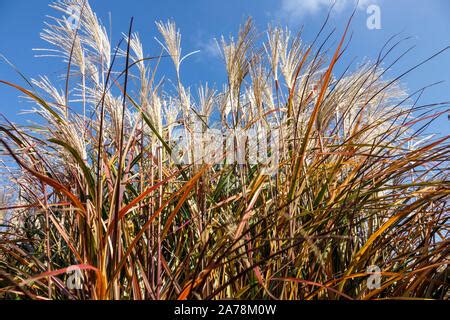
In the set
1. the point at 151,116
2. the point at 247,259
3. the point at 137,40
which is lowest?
the point at 247,259

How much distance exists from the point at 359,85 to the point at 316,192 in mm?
544

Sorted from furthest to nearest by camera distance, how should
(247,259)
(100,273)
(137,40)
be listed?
(137,40)
(247,259)
(100,273)

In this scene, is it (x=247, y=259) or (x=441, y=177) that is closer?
(x=247, y=259)

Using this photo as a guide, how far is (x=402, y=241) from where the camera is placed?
5.06 ft

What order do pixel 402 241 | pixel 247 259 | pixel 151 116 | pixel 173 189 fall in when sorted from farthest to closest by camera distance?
pixel 173 189, pixel 402 241, pixel 151 116, pixel 247 259
